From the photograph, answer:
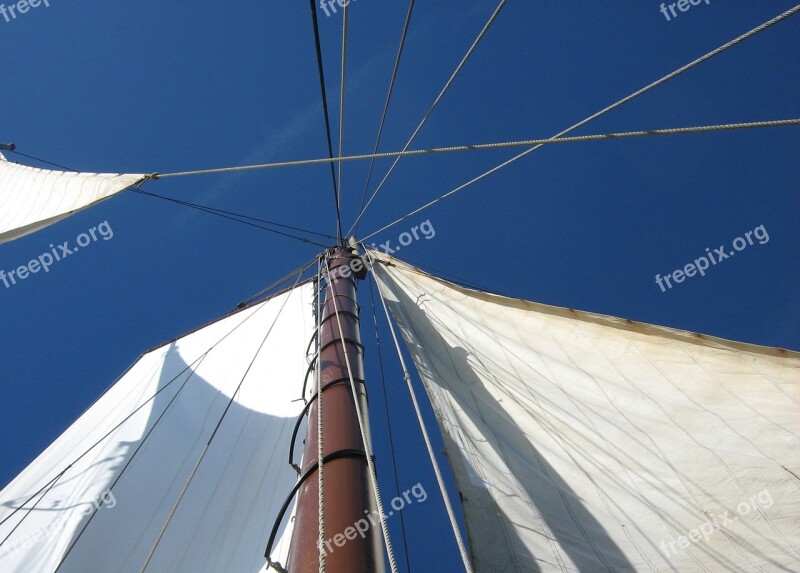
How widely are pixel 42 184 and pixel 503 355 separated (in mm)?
8507

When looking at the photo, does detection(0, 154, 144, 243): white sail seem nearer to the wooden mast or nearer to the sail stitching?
the wooden mast

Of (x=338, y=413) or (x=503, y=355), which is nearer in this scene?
(x=338, y=413)

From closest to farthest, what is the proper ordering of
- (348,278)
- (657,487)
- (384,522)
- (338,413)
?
(384,522), (338,413), (657,487), (348,278)

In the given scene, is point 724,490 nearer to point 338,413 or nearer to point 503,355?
point 503,355

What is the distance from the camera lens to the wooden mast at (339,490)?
82.9 inches

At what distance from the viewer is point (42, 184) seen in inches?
333

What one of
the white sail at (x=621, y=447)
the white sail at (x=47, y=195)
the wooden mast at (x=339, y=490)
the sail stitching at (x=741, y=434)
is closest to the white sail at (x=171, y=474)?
the wooden mast at (x=339, y=490)

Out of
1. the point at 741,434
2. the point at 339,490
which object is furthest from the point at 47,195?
the point at 741,434

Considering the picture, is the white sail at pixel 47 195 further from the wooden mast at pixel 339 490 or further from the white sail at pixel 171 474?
the wooden mast at pixel 339 490

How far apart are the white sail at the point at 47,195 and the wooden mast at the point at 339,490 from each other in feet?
14.8

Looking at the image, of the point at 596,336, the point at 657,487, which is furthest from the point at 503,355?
the point at 657,487

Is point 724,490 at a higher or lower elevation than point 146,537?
lower

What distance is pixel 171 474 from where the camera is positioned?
5.91m

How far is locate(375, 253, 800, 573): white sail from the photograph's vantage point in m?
3.38
